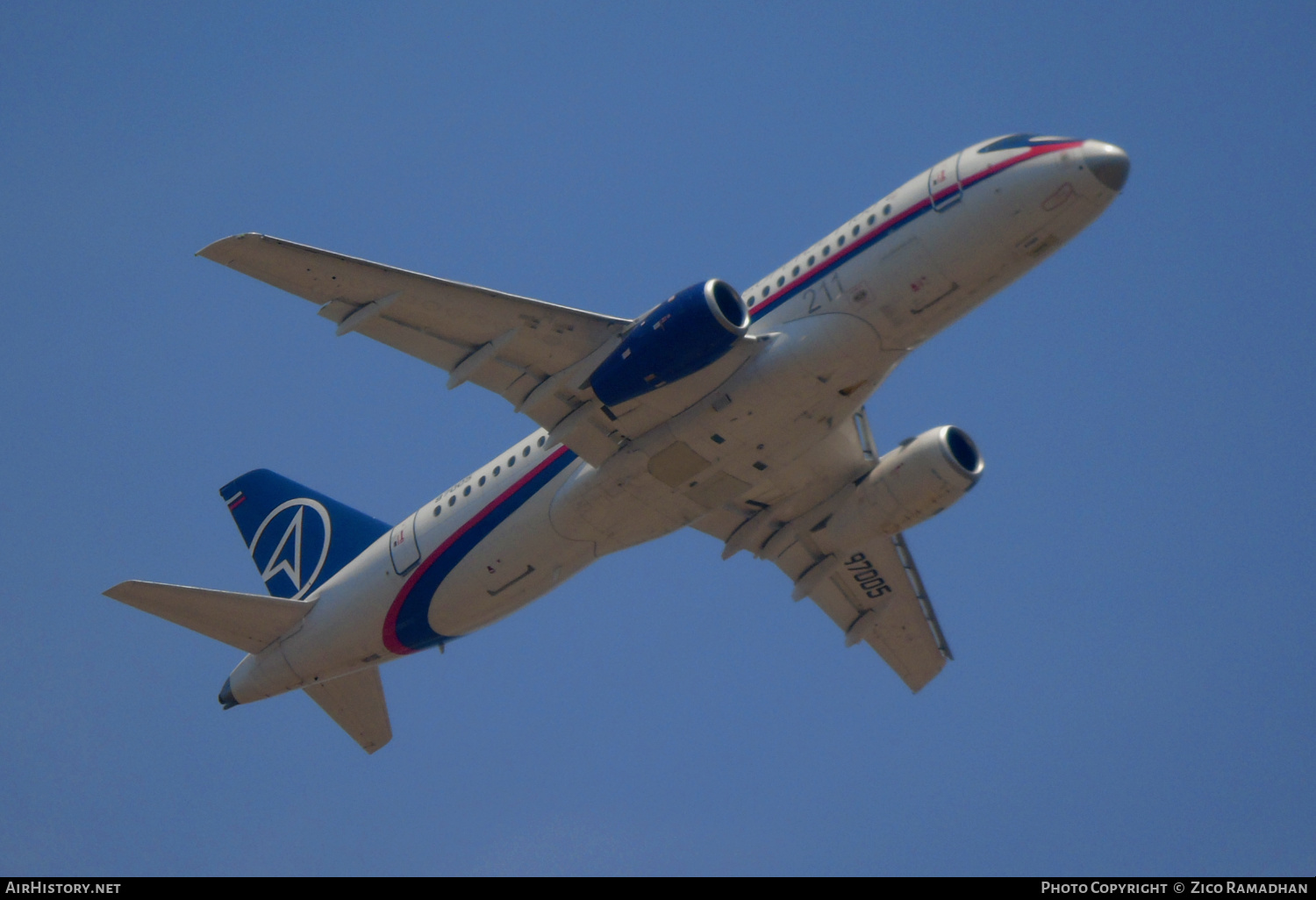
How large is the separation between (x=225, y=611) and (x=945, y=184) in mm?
19194

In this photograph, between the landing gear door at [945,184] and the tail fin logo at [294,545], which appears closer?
the landing gear door at [945,184]

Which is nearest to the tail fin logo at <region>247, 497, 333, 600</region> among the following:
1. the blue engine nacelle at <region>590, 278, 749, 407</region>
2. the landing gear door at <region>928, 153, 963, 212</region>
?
the blue engine nacelle at <region>590, 278, 749, 407</region>

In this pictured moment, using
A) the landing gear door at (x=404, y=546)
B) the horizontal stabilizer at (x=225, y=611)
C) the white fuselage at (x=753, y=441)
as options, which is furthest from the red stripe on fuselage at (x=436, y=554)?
the horizontal stabilizer at (x=225, y=611)

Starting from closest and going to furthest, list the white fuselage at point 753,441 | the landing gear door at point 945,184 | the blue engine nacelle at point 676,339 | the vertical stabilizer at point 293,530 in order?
1. the blue engine nacelle at point 676,339
2. the white fuselage at point 753,441
3. the landing gear door at point 945,184
4. the vertical stabilizer at point 293,530

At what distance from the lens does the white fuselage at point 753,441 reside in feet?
85.1

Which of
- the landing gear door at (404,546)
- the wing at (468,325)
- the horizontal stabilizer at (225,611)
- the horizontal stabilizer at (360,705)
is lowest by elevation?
the horizontal stabilizer at (360,705)

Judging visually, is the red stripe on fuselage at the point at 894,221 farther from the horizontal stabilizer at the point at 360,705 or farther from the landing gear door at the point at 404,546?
the horizontal stabilizer at the point at 360,705

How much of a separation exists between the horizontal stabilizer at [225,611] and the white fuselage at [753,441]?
44cm

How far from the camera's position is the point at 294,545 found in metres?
34.5

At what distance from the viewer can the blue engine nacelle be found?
83.1 feet

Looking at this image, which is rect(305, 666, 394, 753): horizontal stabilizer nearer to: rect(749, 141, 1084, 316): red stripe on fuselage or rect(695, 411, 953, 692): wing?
rect(695, 411, 953, 692): wing

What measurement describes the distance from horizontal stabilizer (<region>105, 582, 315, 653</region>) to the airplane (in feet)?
0.19

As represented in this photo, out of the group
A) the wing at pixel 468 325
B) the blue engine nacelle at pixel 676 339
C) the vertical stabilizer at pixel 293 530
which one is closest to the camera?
the blue engine nacelle at pixel 676 339
